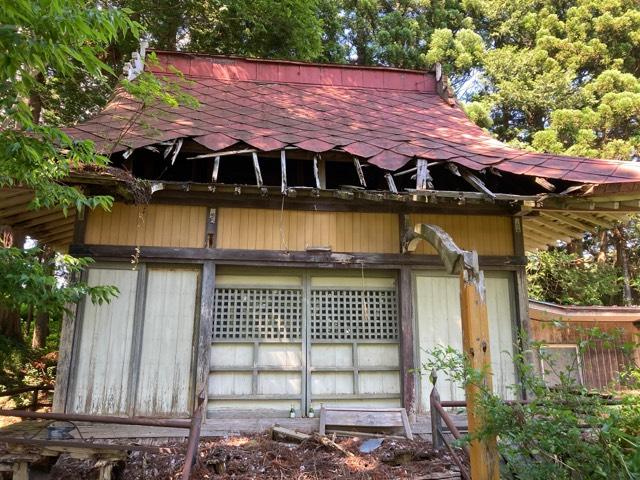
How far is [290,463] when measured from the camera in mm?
4594

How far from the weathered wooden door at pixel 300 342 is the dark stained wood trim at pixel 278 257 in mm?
250

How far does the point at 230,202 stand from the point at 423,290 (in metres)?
2.90

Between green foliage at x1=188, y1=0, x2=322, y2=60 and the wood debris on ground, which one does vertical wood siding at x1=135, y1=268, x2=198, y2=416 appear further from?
green foliage at x1=188, y1=0, x2=322, y2=60

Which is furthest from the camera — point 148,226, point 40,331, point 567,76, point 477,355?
point 567,76

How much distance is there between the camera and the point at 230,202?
6.10 meters

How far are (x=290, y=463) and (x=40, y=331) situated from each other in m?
13.1

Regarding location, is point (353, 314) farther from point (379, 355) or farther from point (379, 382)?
point (379, 382)

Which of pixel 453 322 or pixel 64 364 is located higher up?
pixel 453 322

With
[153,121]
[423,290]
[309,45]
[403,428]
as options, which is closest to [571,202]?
[423,290]

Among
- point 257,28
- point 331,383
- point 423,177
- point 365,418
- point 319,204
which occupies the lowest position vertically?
point 365,418

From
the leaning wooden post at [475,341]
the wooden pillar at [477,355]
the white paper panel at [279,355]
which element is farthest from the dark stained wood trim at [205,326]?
the wooden pillar at [477,355]

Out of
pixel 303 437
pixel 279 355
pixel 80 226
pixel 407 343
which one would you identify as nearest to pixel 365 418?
pixel 303 437

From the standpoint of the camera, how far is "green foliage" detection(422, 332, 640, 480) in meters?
2.48

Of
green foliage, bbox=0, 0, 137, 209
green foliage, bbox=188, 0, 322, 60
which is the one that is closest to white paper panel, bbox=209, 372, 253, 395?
green foliage, bbox=0, 0, 137, 209
